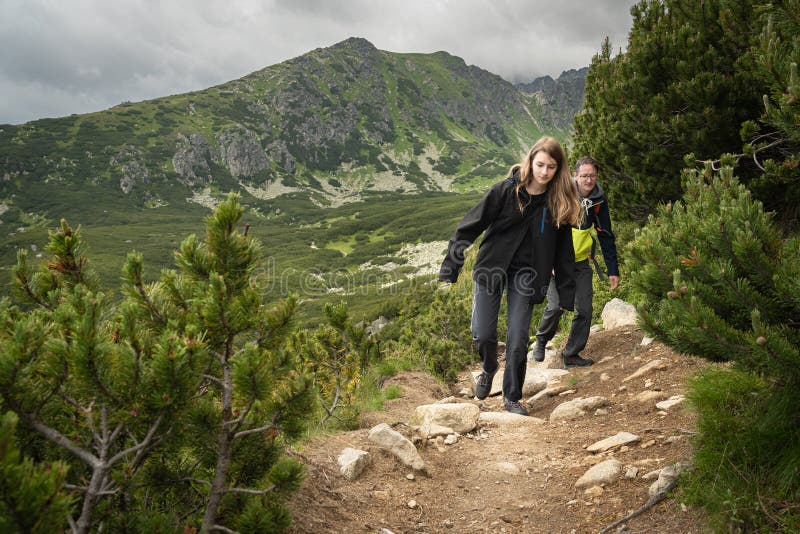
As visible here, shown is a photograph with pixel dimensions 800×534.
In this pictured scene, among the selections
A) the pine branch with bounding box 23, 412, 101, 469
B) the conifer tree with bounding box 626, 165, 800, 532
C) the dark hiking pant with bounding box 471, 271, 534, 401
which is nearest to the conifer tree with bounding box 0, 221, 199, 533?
the pine branch with bounding box 23, 412, 101, 469

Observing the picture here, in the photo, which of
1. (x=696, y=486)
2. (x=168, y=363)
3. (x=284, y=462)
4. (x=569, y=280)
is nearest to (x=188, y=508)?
(x=284, y=462)

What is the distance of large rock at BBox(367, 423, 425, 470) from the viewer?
165 inches

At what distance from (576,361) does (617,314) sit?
2.67 metres

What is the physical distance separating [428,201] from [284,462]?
176 meters

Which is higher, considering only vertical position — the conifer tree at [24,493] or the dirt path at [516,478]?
the conifer tree at [24,493]

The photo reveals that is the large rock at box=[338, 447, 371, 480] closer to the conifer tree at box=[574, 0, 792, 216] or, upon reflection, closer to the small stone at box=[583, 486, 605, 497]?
the small stone at box=[583, 486, 605, 497]

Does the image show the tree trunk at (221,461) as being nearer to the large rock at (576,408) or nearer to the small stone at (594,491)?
the small stone at (594,491)

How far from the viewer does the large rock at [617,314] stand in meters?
9.45

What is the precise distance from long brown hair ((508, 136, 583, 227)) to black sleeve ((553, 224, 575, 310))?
251mm

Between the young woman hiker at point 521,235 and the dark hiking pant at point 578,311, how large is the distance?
1870 mm

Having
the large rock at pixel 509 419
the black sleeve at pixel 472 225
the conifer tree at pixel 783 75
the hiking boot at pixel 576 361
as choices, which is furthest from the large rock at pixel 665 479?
the hiking boot at pixel 576 361

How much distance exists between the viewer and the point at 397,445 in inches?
170

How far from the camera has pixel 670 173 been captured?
23.4 ft

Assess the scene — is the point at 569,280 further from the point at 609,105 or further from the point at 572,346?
the point at 609,105
